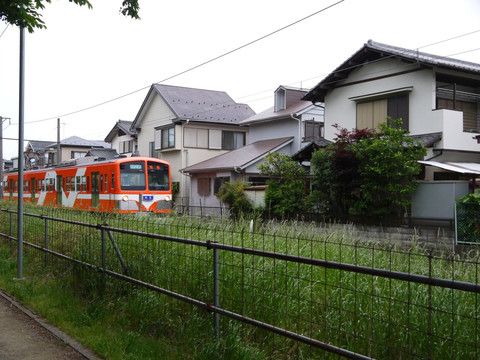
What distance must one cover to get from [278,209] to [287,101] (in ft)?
36.4

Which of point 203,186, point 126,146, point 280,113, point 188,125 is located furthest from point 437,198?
point 126,146

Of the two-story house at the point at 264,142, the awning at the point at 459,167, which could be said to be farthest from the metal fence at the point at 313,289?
the two-story house at the point at 264,142

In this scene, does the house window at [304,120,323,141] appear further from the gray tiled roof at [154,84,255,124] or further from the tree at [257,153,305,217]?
the gray tiled roof at [154,84,255,124]

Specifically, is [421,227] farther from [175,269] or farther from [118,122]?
[118,122]

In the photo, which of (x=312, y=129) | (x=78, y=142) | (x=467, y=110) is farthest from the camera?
(x=78, y=142)

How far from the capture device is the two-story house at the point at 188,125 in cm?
3359

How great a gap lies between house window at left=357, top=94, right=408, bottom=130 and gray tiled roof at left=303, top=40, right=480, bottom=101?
1594mm

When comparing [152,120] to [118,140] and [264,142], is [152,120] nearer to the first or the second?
[118,140]

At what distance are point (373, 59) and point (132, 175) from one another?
1115 centimetres

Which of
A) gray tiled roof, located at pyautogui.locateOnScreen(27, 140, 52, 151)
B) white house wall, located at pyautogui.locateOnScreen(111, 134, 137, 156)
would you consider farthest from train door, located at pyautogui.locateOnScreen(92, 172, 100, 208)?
gray tiled roof, located at pyautogui.locateOnScreen(27, 140, 52, 151)

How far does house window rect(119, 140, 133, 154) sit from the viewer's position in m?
43.1

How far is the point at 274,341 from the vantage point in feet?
13.6

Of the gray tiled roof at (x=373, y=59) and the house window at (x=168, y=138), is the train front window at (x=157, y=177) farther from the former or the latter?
the house window at (x=168, y=138)

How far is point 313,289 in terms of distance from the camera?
14.5 ft
